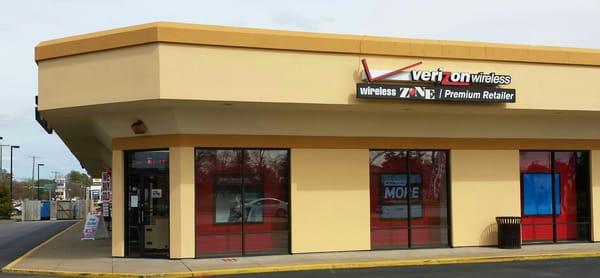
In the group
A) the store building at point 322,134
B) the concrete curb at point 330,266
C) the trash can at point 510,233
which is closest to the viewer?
the concrete curb at point 330,266

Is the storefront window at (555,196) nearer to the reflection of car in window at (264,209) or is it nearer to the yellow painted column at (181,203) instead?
the reflection of car in window at (264,209)

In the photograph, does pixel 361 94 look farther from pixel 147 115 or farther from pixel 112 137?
pixel 112 137

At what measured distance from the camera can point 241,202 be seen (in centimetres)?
1656

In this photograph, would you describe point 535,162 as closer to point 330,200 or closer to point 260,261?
point 330,200

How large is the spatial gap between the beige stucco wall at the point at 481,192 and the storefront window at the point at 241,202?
4846mm

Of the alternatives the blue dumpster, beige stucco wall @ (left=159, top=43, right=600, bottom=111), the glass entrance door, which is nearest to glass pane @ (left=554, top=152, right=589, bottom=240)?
beige stucco wall @ (left=159, top=43, right=600, bottom=111)

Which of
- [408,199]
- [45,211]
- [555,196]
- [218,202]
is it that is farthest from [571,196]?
[45,211]

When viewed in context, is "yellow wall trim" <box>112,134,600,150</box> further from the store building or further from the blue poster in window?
the blue poster in window

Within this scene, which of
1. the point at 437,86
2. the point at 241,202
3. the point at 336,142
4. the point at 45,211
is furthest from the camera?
the point at 45,211

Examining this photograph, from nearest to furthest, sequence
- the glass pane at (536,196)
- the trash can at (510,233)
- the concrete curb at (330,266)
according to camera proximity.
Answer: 1. the concrete curb at (330,266)
2. the trash can at (510,233)
3. the glass pane at (536,196)

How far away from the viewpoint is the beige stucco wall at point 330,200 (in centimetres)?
1673

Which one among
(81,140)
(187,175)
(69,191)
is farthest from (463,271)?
(69,191)

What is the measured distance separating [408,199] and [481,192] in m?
2.11

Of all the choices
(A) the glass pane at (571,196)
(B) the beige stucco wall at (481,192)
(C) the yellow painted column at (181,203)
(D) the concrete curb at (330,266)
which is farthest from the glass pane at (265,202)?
(A) the glass pane at (571,196)
